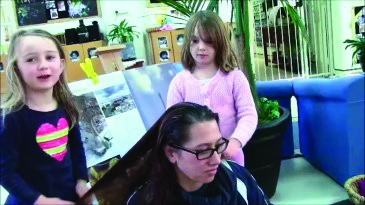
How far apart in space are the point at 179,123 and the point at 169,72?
3.81 ft

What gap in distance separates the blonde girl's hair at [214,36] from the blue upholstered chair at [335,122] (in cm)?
66

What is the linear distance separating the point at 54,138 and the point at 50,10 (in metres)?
4.20

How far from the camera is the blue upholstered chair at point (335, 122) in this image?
1.74 m

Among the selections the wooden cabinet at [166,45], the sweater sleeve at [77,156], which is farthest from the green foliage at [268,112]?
the wooden cabinet at [166,45]

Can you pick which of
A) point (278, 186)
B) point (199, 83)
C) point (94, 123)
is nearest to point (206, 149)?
point (199, 83)

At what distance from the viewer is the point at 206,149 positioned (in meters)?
0.75

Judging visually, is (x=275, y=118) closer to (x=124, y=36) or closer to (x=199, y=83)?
(x=199, y=83)

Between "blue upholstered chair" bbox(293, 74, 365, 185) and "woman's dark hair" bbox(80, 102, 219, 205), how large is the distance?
3.74 feet

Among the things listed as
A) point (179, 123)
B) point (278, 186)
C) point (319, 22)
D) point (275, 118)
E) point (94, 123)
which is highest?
point (319, 22)

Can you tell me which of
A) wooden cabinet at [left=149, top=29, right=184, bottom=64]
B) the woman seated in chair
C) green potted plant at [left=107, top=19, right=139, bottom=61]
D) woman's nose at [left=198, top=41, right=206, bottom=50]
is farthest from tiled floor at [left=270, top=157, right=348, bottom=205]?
green potted plant at [left=107, top=19, right=139, bottom=61]

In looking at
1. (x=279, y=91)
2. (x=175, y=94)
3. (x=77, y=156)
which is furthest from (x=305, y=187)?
(x=77, y=156)

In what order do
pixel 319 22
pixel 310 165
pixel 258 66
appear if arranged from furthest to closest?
pixel 258 66 < pixel 319 22 < pixel 310 165

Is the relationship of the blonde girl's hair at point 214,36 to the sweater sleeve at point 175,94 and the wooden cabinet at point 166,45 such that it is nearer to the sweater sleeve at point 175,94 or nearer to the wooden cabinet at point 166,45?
the sweater sleeve at point 175,94

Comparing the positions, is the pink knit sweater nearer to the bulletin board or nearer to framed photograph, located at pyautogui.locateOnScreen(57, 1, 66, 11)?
the bulletin board
